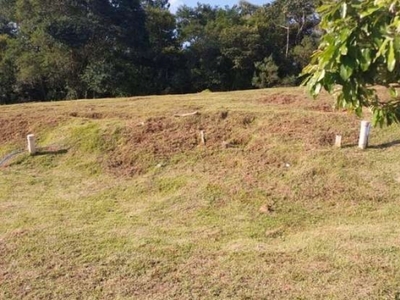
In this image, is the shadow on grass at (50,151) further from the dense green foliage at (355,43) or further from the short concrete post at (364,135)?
the dense green foliage at (355,43)

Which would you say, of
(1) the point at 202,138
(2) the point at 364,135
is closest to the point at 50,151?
(1) the point at 202,138

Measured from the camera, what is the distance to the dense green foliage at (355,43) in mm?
1499

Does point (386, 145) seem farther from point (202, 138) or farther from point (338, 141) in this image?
point (202, 138)

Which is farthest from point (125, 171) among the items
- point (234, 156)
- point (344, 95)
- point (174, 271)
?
point (344, 95)

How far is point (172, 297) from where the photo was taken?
133 inches

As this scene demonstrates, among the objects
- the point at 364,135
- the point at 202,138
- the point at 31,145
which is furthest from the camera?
the point at 31,145

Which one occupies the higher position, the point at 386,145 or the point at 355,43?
the point at 355,43

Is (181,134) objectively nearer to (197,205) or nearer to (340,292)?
(197,205)

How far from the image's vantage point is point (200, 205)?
5.54m

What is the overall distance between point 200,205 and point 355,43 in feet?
13.6

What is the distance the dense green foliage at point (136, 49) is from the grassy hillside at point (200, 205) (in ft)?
30.4

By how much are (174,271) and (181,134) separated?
4.29 meters

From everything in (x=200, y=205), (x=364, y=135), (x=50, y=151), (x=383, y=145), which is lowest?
(x=200, y=205)

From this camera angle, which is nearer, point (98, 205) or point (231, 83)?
point (98, 205)
